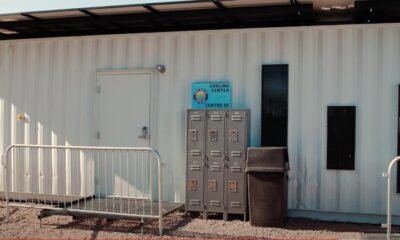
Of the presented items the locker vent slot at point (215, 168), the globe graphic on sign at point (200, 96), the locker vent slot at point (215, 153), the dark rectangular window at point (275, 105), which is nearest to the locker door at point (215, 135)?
the locker vent slot at point (215, 153)

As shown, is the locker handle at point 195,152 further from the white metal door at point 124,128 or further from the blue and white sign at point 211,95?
the white metal door at point 124,128

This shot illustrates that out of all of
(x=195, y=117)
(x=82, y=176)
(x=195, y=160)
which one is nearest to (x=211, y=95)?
(x=195, y=117)

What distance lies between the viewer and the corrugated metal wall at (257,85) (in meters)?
7.19

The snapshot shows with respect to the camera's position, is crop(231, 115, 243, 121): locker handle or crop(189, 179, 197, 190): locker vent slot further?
crop(189, 179, 197, 190): locker vent slot

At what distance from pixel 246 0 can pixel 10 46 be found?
481 centimetres

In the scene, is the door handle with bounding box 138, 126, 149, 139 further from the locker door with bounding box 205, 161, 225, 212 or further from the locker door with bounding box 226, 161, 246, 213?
the locker door with bounding box 226, 161, 246, 213

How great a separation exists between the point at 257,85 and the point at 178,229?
260cm

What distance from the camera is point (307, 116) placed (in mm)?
7438

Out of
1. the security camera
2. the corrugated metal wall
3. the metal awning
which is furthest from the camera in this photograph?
the security camera

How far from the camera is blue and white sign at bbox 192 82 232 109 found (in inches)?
306

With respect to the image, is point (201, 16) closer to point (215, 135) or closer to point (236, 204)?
point (215, 135)

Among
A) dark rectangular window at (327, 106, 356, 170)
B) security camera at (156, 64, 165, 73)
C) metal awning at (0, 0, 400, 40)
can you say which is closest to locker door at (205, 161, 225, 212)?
dark rectangular window at (327, 106, 356, 170)

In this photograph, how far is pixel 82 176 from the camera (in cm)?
852

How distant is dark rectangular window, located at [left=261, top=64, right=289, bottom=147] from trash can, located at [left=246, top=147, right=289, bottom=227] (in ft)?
2.24
